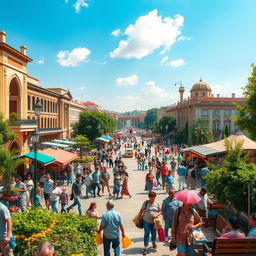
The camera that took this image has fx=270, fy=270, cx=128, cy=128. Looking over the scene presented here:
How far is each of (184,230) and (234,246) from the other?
1.04 meters

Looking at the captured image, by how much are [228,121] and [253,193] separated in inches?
2579

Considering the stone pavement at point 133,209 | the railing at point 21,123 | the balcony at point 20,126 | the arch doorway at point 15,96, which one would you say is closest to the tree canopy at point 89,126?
the arch doorway at point 15,96

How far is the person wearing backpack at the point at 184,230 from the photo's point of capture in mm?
5730

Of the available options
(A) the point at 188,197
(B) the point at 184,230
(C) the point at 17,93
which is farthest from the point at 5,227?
(C) the point at 17,93

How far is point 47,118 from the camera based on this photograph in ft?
148

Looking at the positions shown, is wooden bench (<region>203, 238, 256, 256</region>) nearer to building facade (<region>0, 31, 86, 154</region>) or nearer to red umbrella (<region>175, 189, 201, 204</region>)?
red umbrella (<region>175, 189, 201, 204</region>)

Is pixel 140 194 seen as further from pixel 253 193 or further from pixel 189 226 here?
pixel 189 226

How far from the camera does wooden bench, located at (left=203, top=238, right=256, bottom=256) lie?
18.2ft

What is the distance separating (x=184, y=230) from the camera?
226 inches

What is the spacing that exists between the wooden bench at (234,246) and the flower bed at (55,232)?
8.34ft

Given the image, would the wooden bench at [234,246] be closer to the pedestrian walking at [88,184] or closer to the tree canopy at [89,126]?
the pedestrian walking at [88,184]

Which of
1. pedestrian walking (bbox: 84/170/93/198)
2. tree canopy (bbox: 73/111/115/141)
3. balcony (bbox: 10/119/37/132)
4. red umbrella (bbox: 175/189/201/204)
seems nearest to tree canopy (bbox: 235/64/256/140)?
pedestrian walking (bbox: 84/170/93/198)

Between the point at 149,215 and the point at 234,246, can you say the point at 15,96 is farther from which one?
the point at 234,246

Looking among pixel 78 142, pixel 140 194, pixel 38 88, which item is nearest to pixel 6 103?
pixel 78 142
